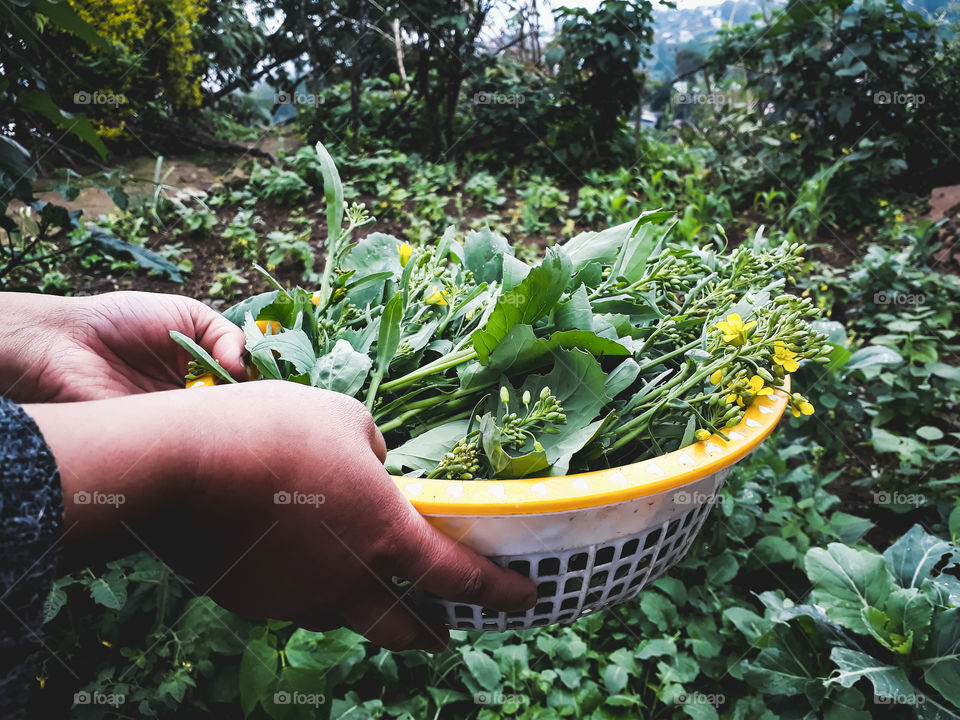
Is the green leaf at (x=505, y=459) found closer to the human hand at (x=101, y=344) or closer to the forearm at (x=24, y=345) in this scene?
A: the human hand at (x=101, y=344)

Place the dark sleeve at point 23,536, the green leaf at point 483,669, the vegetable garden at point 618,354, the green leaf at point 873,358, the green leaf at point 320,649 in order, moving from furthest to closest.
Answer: the green leaf at point 873,358 → the green leaf at point 483,669 → the green leaf at point 320,649 → the vegetable garden at point 618,354 → the dark sleeve at point 23,536

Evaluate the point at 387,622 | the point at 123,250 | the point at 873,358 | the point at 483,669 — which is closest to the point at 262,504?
the point at 387,622

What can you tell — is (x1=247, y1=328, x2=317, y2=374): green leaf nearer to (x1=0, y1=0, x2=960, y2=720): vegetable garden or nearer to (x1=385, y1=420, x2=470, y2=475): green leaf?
(x1=0, y1=0, x2=960, y2=720): vegetable garden

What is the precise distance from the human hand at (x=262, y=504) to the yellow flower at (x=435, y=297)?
A: 354 millimetres

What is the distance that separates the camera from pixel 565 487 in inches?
27.4

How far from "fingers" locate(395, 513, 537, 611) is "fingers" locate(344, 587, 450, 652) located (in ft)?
0.19

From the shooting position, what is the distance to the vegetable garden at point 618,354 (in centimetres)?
88

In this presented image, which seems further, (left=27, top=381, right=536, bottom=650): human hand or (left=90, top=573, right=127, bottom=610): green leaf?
(left=90, top=573, right=127, bottom=610): green leaf

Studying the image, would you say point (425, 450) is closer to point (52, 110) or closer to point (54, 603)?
point (54, 603)

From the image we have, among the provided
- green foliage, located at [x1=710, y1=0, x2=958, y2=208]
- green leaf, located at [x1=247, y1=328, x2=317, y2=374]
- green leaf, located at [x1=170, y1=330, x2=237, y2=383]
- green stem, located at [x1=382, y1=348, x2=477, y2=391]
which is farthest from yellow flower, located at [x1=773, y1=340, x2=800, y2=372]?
green foliage, located at [x1=710, y1=0, x2=958, y2=208]

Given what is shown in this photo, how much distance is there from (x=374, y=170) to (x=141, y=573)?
Result: 3.28m

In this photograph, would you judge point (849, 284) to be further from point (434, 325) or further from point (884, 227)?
point (434, 325)

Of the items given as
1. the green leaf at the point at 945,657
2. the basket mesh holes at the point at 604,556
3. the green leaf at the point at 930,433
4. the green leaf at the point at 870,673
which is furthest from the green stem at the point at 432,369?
the green leaf at the point at 930,433

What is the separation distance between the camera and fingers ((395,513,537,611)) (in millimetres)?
669
